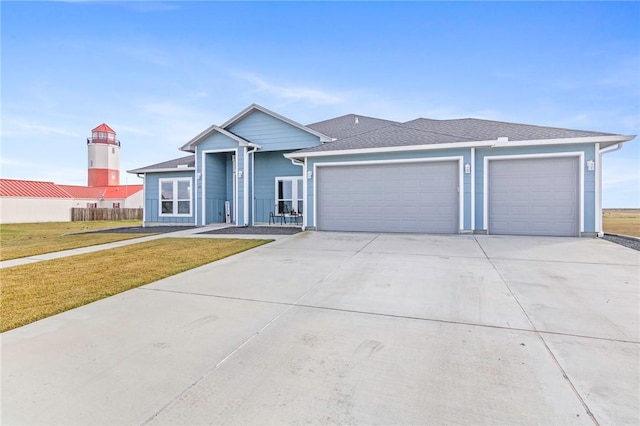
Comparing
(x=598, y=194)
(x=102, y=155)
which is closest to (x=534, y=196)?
(x=598, y=194)

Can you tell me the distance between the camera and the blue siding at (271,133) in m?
14.3

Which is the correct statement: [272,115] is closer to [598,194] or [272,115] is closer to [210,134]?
[210,134]

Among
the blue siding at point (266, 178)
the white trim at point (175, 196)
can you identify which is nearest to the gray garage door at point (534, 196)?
the blue siding at point (266, 178)

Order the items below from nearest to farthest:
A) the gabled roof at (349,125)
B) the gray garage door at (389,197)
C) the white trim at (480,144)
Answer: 1. the white trim at (480,144)
2. the gray garage door at (389,197)
3. the gabled roof at (349,125)

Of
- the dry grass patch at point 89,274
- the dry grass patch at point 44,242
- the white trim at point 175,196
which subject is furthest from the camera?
the white trim at point 175,196

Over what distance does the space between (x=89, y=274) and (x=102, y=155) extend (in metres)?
50.3

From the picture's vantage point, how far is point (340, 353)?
278 centimetres

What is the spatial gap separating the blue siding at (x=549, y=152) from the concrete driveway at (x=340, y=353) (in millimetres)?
5193

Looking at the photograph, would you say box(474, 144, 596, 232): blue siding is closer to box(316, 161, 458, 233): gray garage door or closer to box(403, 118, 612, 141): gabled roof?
box(403, 118, 612, 141): gabled roof

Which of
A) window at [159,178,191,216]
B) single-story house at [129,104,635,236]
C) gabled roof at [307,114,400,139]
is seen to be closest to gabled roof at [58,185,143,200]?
window at [159,178,191,216]

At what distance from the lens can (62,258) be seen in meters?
A: 7.50

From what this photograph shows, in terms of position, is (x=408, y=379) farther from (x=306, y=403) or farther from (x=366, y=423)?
(x=306, y=403)

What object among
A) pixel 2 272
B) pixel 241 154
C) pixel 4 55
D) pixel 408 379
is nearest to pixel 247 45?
pixel 241 154

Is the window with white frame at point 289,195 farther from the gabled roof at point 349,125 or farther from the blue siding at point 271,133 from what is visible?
the gabled roof at point 349,125
